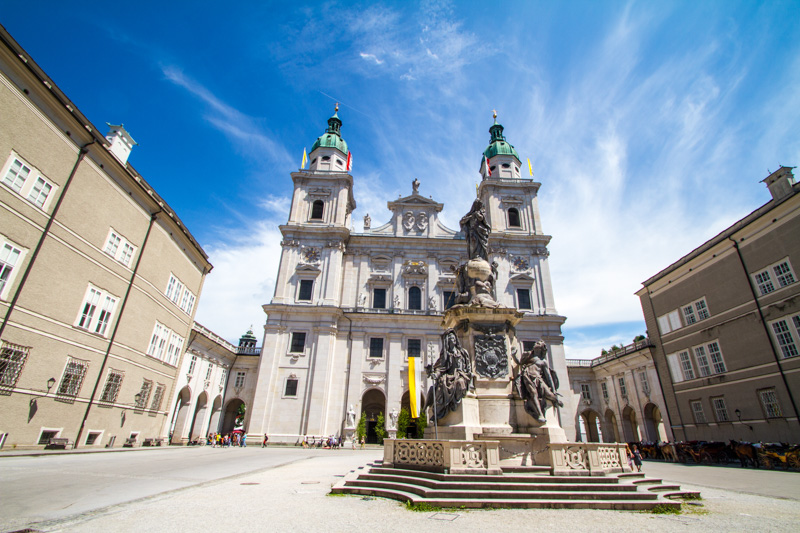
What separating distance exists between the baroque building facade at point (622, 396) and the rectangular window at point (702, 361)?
4.53 meters

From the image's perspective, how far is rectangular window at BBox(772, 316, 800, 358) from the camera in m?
20.5

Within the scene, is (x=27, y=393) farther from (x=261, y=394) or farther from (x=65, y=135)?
(x=261, y=394)

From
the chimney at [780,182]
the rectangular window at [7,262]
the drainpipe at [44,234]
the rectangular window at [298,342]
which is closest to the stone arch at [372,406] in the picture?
the rectangular window at [298,342]

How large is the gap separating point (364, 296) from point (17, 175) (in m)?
25.2

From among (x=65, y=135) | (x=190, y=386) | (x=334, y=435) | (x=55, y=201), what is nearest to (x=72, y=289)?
Answer: (x=55, y=201)

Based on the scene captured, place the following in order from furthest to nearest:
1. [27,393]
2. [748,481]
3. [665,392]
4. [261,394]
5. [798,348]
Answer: [261,394] < [665,392] < [798,348] < [27,393] < [748,481]

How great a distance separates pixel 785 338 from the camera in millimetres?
20953

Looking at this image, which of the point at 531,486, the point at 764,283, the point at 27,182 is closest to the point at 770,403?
the point at 764,283

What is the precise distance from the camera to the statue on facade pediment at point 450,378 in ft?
32.4

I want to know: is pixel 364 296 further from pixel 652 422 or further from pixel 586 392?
pixel 652 422

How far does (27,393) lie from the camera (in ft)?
51.1

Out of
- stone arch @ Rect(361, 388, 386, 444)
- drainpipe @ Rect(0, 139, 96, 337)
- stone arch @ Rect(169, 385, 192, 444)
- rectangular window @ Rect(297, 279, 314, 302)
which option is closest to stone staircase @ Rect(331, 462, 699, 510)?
drainpipe @ Rect(0, 139, 96, 337)

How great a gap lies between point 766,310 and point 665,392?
Result: 34.3ft

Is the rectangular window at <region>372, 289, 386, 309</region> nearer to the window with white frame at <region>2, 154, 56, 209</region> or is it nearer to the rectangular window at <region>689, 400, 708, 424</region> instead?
the rectangular window at <region>689, 400, 708, 424</region>
